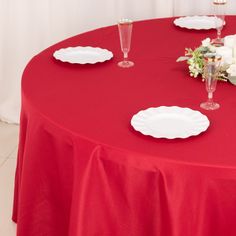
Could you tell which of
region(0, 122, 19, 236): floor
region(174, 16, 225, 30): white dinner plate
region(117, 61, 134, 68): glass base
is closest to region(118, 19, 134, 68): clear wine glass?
region(117, 61, 134, 68): glass base

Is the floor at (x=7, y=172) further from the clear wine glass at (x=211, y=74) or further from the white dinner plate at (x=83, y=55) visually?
the clear wine glass at (x=211, y=74)

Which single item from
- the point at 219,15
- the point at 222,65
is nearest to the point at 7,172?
the point at 219,15

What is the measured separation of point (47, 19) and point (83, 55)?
1.43 m

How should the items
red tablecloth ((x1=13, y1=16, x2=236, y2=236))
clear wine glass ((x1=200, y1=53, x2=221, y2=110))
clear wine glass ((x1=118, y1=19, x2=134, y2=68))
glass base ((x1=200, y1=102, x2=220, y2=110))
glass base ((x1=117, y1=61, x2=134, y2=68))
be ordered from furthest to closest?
glass base ((x1=117, y1=61, x2=134, y2=68)), clear wine glass ((x1=118, y1=19, x2=134, y2=68)), glass base ((x1=200, y1=102, x2=220, y2=110)), clear wine glass ((x1=200, y1=53, x2=221, y2=110)), red tablecloth ((x1=13, y1=16, x2=236, y2=236))

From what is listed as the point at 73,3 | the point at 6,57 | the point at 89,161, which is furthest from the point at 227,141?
the point at 6,57

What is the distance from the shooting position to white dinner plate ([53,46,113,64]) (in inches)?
93.8

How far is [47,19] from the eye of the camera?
3793mm

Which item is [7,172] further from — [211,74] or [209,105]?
[211,74]

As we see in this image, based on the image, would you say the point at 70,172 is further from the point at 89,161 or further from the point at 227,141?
the point at 227,141

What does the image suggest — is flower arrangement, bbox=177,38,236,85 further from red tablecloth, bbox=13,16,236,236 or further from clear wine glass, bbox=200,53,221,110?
clear wine glass, bbox=200,53,221,110

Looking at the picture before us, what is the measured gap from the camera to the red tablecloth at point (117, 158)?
164cm

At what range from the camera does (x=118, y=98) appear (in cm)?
203

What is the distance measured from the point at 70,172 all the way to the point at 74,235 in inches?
9.0

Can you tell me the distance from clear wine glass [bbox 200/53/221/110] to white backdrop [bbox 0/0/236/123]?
68.6 inches
